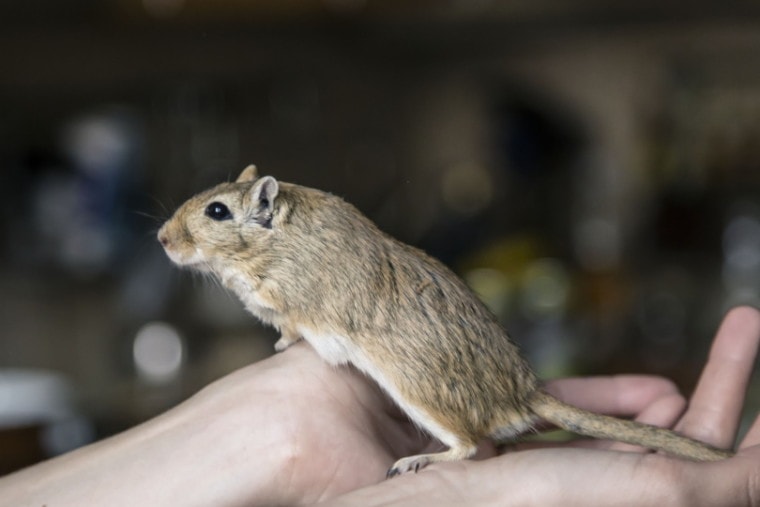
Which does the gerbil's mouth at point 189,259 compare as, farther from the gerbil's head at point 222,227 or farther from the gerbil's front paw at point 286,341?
the gerbil's front paw at point 286,341

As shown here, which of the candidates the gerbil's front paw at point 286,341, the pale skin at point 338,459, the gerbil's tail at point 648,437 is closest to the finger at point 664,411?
the pale skin at point 338,459

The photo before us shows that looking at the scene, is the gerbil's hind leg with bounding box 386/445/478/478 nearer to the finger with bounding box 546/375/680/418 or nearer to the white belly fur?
the white belly fur

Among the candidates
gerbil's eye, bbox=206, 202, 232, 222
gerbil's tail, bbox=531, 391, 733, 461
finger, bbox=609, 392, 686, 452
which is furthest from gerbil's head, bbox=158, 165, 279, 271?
Result: finger, bbox=609, 392, 686, 452

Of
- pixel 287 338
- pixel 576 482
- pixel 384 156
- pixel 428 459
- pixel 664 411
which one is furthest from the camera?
pixel 384 156

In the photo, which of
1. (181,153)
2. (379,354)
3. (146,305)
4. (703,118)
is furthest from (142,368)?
(379,354)

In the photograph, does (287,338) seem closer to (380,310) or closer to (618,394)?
(380,310)

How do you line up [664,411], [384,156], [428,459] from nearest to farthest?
[428,459] → [664,411] → [384,156]

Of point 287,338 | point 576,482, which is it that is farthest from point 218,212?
point 576,482

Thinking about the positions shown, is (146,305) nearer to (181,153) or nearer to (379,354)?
(181,153)
